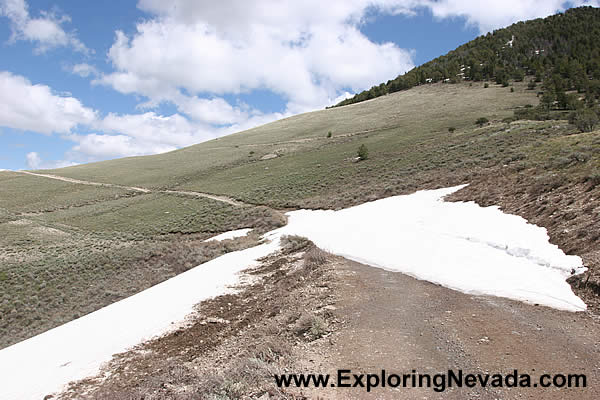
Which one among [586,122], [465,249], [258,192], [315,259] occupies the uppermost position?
[258,192]

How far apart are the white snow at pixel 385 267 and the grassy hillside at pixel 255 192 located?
3.62 feet

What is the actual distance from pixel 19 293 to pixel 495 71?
12341cm

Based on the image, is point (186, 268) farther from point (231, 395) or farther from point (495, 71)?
point (495, 71)

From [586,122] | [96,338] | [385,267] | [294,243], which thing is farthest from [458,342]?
[586,122]

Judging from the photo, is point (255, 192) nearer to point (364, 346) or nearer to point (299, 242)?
point (299, 242)

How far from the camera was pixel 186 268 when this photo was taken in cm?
1848

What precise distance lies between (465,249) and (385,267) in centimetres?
291

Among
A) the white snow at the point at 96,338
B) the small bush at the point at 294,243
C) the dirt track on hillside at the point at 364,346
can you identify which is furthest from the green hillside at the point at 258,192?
the small bush at the point at 294,243

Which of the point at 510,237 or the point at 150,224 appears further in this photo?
the point at 150,224

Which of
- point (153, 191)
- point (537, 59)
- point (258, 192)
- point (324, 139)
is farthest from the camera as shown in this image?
point (537, 59)

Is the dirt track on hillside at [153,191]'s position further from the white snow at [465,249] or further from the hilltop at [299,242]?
the white snow at [465,249]

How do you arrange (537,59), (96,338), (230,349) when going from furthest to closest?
(537,59), (96,338), (230,349)

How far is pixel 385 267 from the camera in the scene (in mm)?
10234

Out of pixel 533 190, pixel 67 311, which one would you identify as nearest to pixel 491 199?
pixel 533 190
